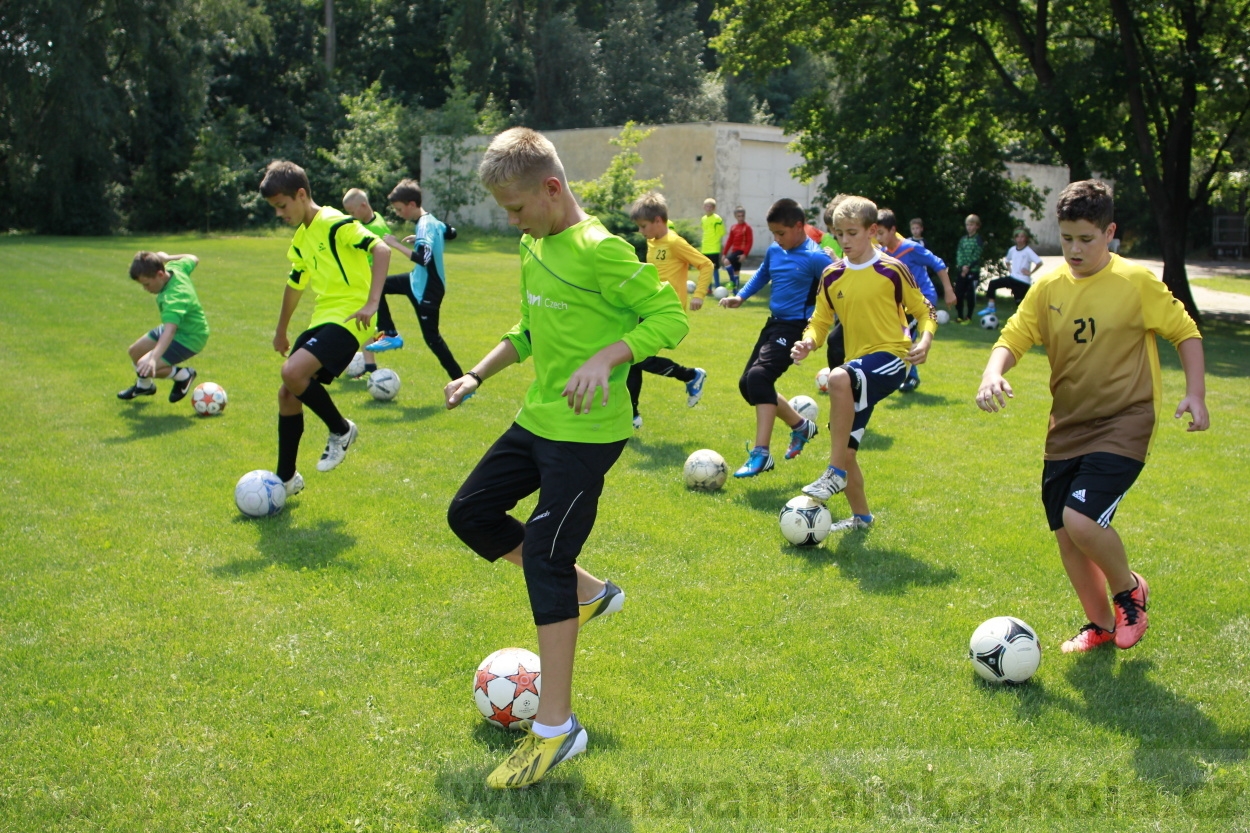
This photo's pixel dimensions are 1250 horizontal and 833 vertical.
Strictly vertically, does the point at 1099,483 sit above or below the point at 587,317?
below

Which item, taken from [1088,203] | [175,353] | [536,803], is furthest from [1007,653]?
[175,353]

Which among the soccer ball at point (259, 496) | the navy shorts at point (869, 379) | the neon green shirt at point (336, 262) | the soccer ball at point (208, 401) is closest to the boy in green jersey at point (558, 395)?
the navy shorts at point (869, 379)

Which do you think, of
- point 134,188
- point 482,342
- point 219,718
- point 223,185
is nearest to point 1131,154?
point 482,342

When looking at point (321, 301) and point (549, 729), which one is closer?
point (549, 729)

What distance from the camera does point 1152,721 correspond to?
161 inches

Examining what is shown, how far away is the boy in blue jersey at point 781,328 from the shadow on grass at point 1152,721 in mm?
3401

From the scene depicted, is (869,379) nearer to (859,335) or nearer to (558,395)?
(859,335)

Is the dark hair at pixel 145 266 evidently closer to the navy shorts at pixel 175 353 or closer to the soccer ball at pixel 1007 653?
the navy shorts at pixel 175 353

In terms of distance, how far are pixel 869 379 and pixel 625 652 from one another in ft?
8.35

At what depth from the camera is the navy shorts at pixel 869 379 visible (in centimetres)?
618

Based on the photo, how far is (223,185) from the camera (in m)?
39.5

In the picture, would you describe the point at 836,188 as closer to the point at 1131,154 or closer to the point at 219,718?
the point at 1131,154

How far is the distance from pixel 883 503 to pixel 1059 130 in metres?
18.0

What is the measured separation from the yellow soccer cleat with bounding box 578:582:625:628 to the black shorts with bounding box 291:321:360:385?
3.21 metres
